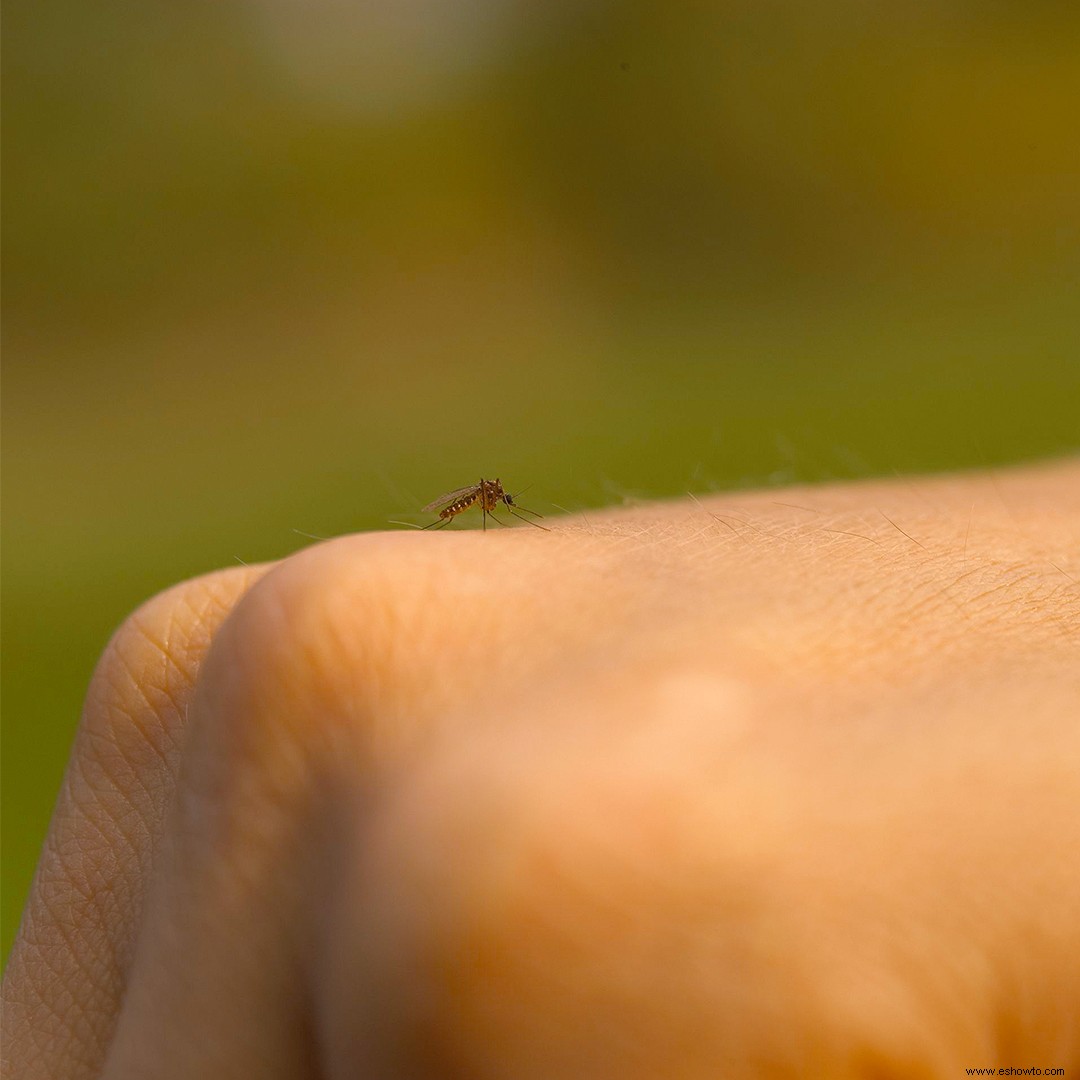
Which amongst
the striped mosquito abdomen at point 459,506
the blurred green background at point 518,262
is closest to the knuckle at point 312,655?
the striped mosquito abdomen at point 459,506

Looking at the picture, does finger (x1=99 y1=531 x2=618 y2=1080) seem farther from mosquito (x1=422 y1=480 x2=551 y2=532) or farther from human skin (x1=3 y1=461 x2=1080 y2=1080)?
mosquito (x1=422 y1=480 x2=551 y2=532)

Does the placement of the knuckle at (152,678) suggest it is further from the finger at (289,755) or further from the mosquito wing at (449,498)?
the mosquito wing at (449,498)

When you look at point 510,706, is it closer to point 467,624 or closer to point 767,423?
point 467,624

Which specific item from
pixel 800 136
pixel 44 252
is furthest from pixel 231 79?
pixel 800 136

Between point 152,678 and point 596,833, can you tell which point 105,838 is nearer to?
point 152,678

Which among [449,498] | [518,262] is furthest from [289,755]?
[518,262]
